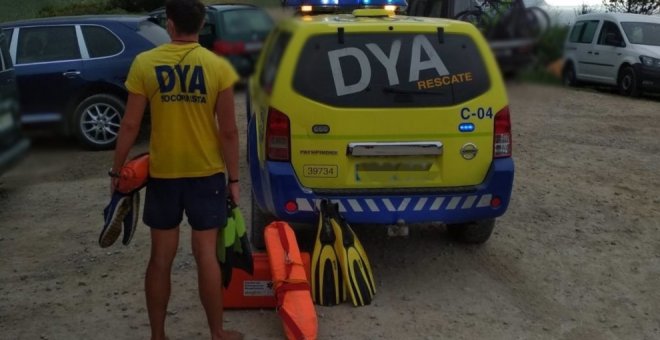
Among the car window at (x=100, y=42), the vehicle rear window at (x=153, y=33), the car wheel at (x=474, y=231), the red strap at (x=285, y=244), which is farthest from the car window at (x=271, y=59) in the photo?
the car wheel at (x=474, y=231)

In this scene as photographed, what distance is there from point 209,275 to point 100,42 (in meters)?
1.28

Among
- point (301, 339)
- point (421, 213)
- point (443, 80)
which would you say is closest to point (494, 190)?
point (421, 213)

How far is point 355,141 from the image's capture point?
176 inches

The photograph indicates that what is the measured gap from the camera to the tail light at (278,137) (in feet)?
14.9

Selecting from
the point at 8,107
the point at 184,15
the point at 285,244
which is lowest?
the point at 285,244

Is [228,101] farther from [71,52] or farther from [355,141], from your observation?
[355,141]

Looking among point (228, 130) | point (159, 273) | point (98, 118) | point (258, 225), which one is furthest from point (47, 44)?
point (258, 225)

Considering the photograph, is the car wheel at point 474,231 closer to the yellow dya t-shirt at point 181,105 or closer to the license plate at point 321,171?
the license plate at point 321,171

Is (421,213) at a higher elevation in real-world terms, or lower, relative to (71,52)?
lower

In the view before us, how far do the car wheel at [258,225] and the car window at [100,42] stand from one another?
1.65 m

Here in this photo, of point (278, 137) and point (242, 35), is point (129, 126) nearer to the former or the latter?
point (278, 137)

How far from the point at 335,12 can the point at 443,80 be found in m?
0.56

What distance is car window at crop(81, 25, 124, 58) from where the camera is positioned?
12.6 feet

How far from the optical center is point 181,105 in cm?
346
